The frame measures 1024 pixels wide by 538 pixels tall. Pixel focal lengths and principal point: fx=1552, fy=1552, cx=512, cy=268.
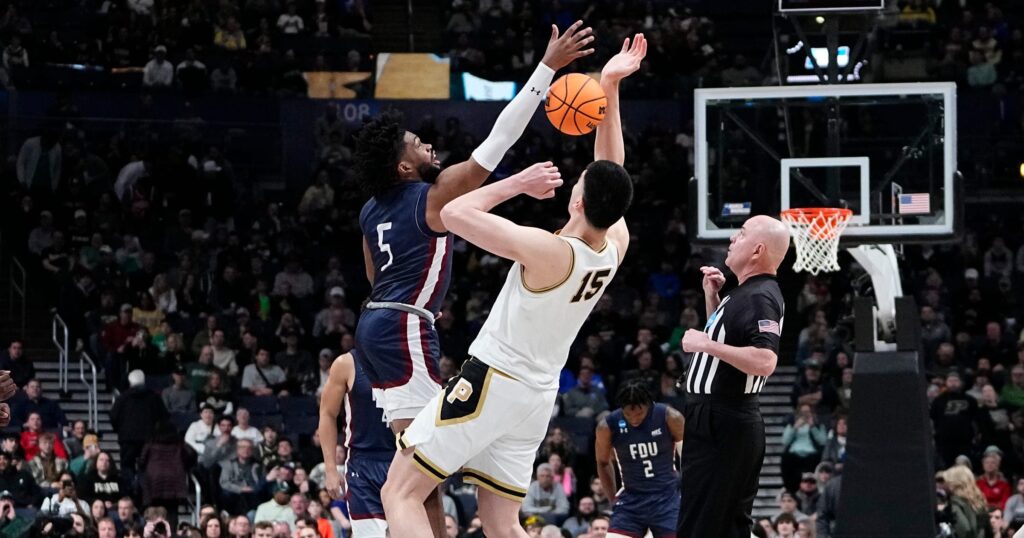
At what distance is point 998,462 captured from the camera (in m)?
17.7

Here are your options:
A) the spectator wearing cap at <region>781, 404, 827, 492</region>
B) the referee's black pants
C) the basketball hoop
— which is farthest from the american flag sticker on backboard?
the referee's black pants

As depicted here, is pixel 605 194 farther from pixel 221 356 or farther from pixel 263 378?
pixel 221 356

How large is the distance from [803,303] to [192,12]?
464 inches

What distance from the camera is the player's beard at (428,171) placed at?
27.1ft

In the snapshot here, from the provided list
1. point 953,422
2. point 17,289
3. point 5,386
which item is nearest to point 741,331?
point 5,386

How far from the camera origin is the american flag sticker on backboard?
13.6m

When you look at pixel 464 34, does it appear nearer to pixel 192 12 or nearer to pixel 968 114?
pixel 192 12

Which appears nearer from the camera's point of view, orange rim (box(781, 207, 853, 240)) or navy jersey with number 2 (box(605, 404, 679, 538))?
navy jersey with number 2 (box(605, 404, 679, 538))

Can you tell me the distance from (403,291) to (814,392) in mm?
12753

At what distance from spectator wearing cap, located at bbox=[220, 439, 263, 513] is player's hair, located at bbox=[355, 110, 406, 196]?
10.8 metres

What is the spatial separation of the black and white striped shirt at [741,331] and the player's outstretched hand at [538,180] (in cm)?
141

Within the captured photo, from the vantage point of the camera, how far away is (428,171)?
27.2 ft

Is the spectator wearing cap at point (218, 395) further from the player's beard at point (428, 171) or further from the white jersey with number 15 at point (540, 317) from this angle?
the white jersey with number 15 at point (540, 317)

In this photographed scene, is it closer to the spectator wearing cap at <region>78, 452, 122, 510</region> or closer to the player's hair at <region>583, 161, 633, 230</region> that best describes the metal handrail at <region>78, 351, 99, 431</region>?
the spectator wearing cap at <region>78, 452, 122, 510</region>
